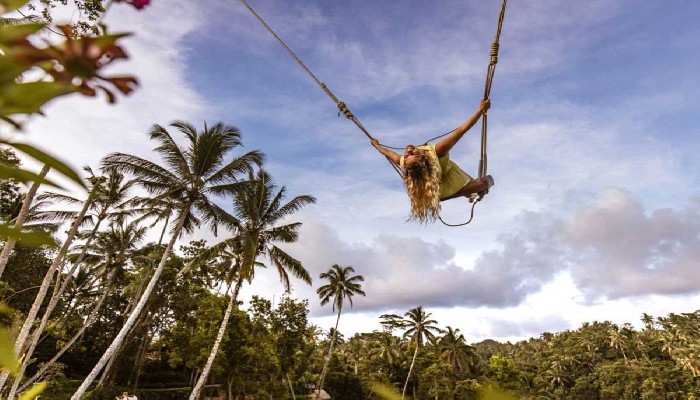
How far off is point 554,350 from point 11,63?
8551 centimetres

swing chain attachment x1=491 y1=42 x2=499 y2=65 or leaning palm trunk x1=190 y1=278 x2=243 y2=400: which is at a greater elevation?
swing chain attachment x1=491 y1=42 x2=499 y2=65

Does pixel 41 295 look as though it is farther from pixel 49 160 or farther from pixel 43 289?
pixel 49 160

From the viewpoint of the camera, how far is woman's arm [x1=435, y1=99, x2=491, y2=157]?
4164 millimetres

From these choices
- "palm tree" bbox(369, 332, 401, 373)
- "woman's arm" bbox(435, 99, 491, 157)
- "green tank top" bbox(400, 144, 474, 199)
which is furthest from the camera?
"palm tree" bbox(369, 332, 401, 373)

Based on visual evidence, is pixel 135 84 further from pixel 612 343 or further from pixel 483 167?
pixel 612 343

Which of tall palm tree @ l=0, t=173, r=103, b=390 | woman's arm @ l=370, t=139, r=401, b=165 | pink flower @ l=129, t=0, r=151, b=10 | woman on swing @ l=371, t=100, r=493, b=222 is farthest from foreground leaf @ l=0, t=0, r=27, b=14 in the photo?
tall palm tree @ l=0, t=173, r=103, b=390

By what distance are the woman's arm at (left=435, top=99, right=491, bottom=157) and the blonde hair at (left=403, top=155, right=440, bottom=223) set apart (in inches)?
6.5

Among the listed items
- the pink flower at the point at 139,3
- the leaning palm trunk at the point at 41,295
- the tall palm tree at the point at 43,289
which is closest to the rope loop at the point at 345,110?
the pink flower at the point at 139,3

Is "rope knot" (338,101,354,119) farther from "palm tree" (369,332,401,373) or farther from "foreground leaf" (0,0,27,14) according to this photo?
"palm tree" (369,332,401,373)

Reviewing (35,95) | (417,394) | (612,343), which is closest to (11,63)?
(35,95)

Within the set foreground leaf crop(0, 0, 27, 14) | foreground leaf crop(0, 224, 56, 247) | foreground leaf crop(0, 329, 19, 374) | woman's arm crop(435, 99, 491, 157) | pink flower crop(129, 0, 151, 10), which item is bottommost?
foreground leaf crop(0, 329, 19, 374)

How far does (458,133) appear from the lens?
424 centimetres

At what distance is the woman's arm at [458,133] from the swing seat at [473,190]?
61 cm

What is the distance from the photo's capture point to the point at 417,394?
39.9m
